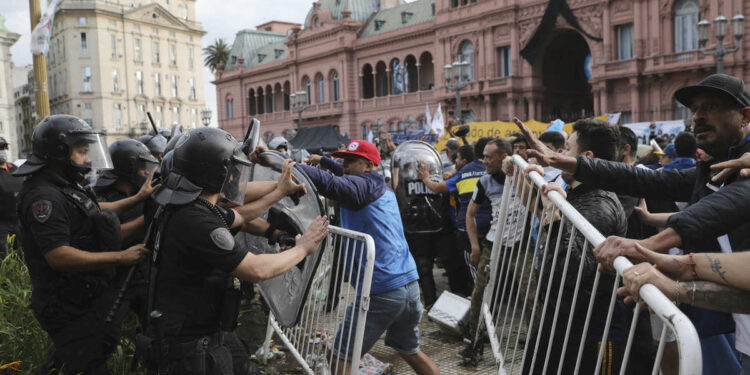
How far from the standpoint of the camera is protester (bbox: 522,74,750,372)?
6.72 feet

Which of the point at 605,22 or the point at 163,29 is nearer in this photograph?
the point at 605,22

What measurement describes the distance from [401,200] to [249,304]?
7.47 feet

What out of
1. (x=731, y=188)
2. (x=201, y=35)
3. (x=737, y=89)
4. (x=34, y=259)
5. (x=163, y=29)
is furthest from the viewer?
(x=201, y=35)

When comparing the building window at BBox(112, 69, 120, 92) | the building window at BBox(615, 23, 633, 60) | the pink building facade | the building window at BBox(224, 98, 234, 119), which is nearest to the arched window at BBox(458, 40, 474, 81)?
the pink building facade

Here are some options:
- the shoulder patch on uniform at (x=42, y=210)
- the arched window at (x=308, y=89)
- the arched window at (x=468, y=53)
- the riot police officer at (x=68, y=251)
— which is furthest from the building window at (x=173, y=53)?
the shoulder patch on uniform at (x=42, y=210)

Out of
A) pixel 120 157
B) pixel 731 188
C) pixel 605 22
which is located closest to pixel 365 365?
pixel 120 157

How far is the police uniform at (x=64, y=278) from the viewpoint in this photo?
124 inches

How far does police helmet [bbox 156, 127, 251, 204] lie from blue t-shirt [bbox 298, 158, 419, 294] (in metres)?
1.14

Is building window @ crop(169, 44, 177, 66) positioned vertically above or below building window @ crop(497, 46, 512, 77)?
above

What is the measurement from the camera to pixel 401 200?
7.24m

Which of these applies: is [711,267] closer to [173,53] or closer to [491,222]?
[491,222]

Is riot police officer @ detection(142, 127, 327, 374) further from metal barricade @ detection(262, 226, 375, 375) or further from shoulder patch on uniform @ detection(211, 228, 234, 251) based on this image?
metal barricade @ detection(262, 226, 375, 375)

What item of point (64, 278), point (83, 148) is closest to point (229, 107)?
point (83, 148)

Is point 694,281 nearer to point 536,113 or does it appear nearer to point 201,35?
point 536,113
